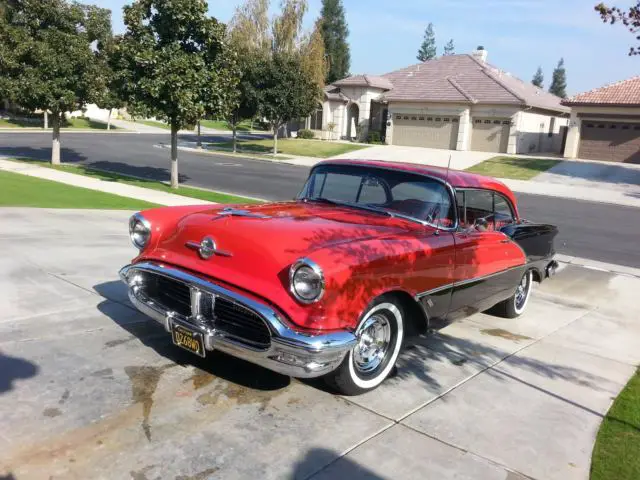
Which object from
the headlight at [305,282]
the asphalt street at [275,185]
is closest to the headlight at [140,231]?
the headlight at [305,282]

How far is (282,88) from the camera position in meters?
29.0

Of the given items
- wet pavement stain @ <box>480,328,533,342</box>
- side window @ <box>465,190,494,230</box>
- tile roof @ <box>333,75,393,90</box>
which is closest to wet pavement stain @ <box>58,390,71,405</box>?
side window @ <box>465,190,494,230</box>

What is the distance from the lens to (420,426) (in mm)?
3699

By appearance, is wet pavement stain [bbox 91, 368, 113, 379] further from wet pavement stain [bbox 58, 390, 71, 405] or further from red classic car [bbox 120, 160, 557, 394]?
red classic car [bbox 120, 160, 557, 394]

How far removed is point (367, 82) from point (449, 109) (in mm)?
6920

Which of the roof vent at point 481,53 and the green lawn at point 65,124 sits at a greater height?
the roof vent at point 481,53

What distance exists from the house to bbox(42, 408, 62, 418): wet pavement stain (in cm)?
3368

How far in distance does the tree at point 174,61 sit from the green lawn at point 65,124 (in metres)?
28.3

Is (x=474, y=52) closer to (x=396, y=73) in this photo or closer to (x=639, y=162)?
(x=396, y=73)

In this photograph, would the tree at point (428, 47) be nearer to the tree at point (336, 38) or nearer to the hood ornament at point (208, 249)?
the tree at point (336, 38)

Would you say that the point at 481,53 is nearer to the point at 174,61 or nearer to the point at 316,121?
the point at 316,121

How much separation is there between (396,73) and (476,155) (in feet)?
43.0

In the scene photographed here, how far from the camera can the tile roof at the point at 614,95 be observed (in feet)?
101

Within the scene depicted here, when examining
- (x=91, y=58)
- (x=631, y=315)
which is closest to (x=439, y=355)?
(x=631, y=315)
